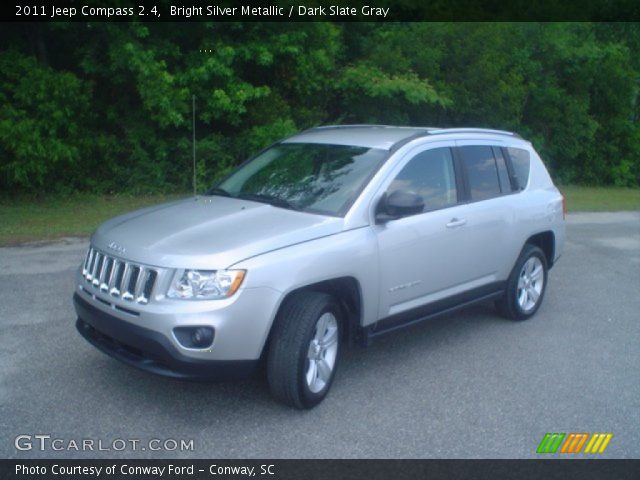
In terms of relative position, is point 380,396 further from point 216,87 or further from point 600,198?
point 600,198

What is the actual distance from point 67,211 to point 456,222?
963 cm

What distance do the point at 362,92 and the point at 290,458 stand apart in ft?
45.9

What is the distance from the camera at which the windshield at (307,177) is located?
5207 mm

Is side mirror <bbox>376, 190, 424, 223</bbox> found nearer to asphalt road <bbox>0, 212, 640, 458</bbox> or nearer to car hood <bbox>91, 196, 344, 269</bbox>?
car hood <bbox>91, 196, 344, 269</bbox>

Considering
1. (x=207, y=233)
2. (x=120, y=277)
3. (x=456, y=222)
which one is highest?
(x=207, y=233)

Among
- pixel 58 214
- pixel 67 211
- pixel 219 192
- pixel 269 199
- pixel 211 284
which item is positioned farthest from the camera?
pixel 67 211

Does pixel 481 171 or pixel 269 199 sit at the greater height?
pixel 481 171

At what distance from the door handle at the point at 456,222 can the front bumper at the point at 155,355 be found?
7.14 ft

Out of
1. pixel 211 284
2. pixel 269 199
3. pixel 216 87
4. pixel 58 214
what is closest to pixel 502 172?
pixel 269 199

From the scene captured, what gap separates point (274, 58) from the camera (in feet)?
50.3

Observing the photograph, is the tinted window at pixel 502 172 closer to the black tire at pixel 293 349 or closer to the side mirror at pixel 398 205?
the side mirror at pixel 398 205

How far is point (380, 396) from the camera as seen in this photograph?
16.2ft

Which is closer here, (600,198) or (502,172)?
(502,172)

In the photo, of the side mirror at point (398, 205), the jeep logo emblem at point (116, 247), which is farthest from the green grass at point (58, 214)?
the side mirror at point (398, 205)
